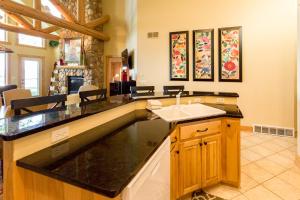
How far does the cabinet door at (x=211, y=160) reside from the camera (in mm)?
2055

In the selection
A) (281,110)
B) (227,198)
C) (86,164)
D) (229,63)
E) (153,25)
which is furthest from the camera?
(153,25)

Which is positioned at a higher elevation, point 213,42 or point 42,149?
point 213,42

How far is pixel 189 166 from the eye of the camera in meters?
1.95

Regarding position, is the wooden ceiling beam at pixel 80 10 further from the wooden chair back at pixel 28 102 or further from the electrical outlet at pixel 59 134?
the electrical outlet at pixel 59 134

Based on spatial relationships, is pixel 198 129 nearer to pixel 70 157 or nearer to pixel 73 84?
pixel 70 157

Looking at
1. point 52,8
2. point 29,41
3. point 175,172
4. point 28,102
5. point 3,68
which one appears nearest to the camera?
point 175,172

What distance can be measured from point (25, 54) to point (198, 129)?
8.23m

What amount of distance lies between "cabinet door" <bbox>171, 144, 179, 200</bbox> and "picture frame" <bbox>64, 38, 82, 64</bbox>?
20.9 ft

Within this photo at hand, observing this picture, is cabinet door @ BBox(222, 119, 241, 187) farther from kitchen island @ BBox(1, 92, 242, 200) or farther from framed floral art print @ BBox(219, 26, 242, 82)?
framed floral art print @ BBox(219, 26, 242, 82)

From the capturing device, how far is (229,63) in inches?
181

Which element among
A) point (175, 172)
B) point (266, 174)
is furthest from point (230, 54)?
point (175, 172)

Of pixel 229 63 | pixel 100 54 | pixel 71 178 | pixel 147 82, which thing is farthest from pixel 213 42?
pixel 71 178

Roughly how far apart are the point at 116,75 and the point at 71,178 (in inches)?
268

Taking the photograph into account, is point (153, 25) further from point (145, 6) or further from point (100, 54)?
point (100, 54)
